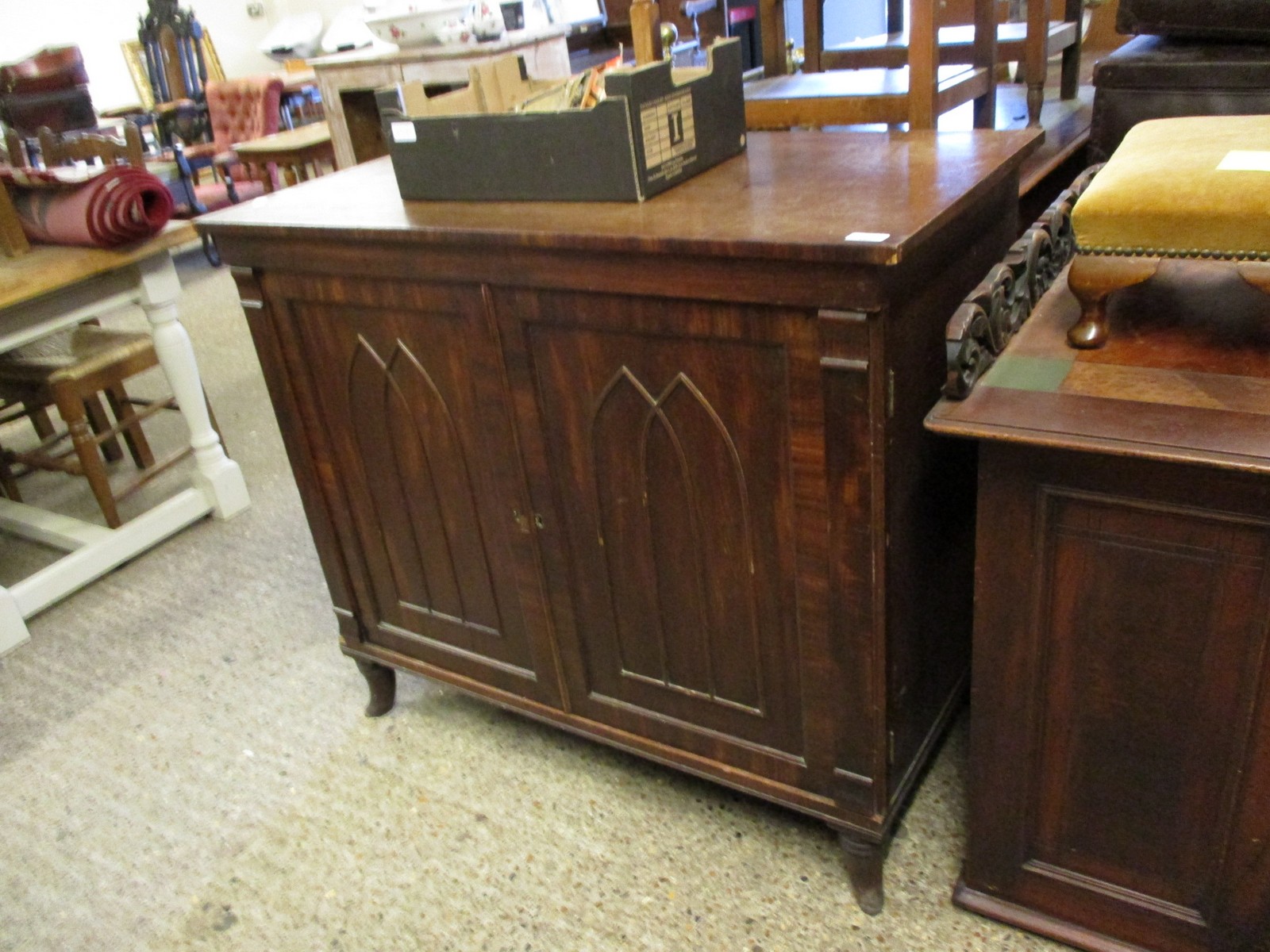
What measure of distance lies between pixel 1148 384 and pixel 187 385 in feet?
7.66

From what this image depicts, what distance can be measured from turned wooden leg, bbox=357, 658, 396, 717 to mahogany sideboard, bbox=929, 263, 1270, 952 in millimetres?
1104

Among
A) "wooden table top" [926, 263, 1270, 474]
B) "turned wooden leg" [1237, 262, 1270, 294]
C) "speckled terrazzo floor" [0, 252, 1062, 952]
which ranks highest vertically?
"turned wooden leg" [1237, 262, 1270, 294]

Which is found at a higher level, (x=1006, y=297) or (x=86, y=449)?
(x=1006, y=297)

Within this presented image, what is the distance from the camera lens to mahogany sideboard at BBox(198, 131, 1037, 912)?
1.12 m

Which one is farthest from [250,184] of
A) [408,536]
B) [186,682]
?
[408,536]

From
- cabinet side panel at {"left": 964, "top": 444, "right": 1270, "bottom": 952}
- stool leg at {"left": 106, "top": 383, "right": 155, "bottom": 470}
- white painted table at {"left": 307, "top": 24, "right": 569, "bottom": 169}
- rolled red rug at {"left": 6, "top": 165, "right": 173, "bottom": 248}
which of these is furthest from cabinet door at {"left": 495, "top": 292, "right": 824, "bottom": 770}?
white painted table at {"left": 307, "top": 24, "right": 569, "bottom": 169}

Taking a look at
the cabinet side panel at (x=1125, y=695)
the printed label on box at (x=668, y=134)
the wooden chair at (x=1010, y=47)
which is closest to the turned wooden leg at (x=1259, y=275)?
the cabinet side panel at (x=1125, y=695)

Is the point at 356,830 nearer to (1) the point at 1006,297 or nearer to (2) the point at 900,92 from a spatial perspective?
(1) the point at 1006,297

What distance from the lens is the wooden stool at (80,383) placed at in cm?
249

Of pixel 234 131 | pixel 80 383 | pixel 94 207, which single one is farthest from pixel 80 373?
pixel 234 131

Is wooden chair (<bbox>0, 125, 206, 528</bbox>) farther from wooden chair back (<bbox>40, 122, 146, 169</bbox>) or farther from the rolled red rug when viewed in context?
the rolled red rug

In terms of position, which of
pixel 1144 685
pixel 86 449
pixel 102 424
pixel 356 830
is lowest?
pixel 356 830

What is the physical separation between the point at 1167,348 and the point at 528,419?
2.60 ft

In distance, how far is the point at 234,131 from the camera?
6352 millimetres
